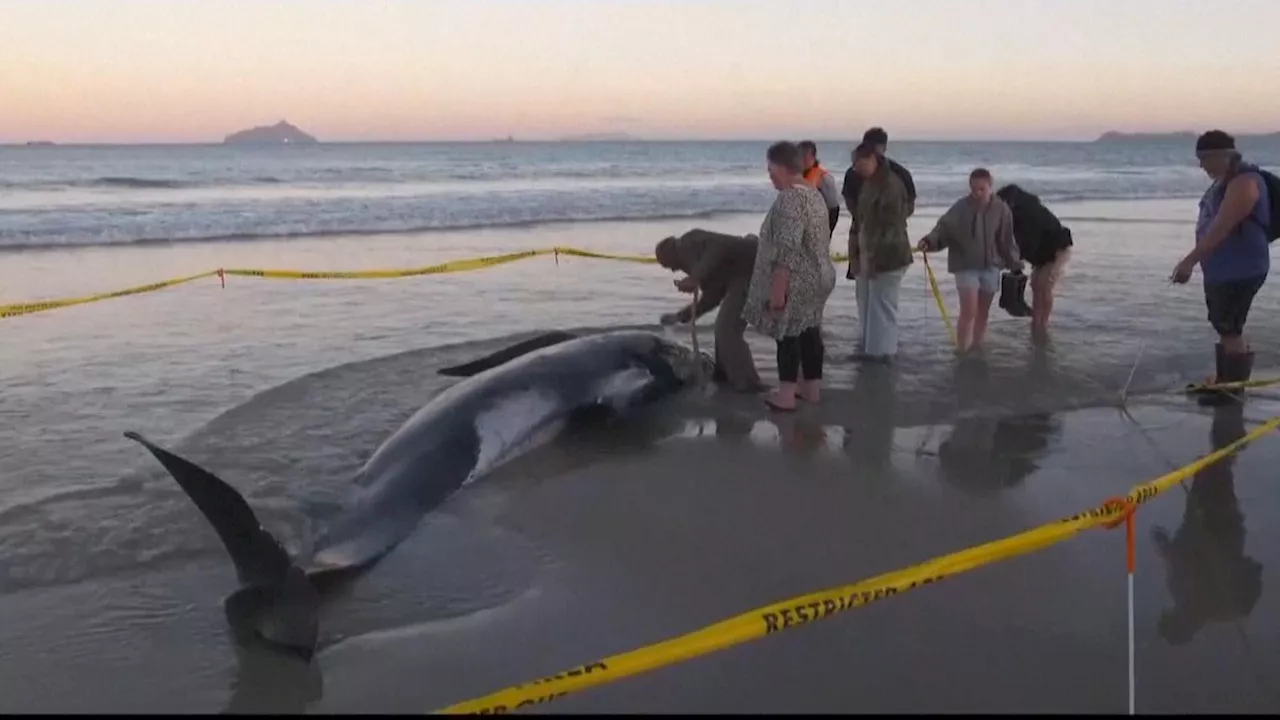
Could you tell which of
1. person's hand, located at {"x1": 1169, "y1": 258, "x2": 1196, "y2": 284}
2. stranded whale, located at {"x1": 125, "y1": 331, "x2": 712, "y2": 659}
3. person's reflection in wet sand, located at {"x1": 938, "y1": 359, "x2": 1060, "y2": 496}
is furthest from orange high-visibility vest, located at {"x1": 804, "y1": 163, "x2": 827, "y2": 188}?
person's hand, located at {"x1": 1169, "y1": 258, "x2": 1196, "y2": 284}

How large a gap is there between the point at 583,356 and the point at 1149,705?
507cm

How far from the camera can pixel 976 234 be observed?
10.6 m

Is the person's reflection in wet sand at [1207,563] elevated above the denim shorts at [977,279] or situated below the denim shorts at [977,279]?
below

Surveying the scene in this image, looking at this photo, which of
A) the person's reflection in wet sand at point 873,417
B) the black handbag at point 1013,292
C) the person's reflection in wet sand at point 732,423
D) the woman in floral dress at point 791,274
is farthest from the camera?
the black handbag at point 1013,292

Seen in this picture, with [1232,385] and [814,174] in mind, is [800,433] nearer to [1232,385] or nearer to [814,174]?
[814,174]

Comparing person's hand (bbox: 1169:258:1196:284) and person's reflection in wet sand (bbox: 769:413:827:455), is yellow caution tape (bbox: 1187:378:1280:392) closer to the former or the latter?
person's hand (bbox: 1169:258:1196:284)

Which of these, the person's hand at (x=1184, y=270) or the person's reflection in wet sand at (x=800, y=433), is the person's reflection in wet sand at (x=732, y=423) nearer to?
the person's reflection in wet sand at (x=800, y=433)

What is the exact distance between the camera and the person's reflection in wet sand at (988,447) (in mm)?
6996

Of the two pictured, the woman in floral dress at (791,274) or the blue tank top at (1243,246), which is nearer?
the woman in floral dress at (791,274)

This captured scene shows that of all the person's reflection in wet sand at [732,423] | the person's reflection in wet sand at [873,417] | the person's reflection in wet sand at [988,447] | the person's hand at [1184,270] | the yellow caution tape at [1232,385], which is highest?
the person's hand at [1184,270]

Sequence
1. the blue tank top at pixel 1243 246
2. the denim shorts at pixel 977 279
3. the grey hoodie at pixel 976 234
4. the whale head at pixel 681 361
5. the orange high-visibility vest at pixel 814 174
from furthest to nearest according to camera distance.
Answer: the denim shorts at pixel 977 279 < the grey hoodie at pixel 976 234 < the orange high-visibility vest at pixel 814 174 < the whale head at pixel 681 361 < the blue tank top at pixel 1243 246

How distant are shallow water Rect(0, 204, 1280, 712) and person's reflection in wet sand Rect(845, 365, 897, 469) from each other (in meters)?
0.04

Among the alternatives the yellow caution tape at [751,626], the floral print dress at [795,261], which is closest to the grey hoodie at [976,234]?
the floral print dress at [795,261]

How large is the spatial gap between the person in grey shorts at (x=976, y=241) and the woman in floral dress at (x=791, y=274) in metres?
2.52
